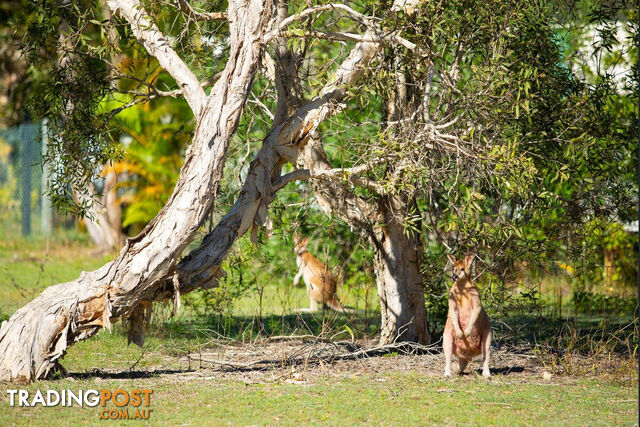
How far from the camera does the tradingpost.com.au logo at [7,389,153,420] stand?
6180 millimetres

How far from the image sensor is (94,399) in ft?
21.3

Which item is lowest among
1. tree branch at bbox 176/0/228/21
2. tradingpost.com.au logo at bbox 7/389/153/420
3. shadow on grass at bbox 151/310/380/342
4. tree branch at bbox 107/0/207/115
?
tradingpost.com.au logo at bbox 7/389/153/420

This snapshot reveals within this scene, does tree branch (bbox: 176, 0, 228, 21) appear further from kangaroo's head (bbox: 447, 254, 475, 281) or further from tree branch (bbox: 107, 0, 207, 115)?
kangaroo's head (bbox: 447, 254, 475, 281)

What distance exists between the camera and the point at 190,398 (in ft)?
21.7

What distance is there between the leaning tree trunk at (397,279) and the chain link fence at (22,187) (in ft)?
48.1

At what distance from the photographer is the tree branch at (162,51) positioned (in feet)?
25.3

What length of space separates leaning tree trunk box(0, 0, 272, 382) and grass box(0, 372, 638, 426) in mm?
372

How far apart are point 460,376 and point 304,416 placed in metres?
2.27

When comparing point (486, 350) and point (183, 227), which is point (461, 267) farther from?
point (183, 227)

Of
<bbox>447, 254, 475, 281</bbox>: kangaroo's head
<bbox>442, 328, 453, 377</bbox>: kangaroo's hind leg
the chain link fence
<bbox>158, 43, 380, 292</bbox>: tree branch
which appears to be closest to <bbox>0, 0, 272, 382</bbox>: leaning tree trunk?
<bbox>158, 43, 380, 292</bbox>: tree branch

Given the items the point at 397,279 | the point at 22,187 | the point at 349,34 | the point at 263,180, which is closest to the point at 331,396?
the point at 263,180

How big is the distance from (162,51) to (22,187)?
54.6ft

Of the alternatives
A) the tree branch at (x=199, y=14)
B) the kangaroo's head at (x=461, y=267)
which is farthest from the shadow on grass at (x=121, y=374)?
the tree branch at (x=199, y=14)

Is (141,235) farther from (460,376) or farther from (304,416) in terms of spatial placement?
(460,376)
